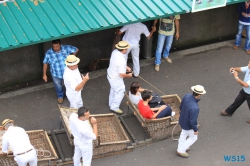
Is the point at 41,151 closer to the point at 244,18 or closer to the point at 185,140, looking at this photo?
the point at 185,140

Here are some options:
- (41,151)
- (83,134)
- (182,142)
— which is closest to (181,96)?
(182,142)

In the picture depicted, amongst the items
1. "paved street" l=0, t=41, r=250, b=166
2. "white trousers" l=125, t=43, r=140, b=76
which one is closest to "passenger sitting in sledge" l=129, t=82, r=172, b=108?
"paved street" l=0, t=41, r=250, b=166

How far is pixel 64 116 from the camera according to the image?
24.5 feet

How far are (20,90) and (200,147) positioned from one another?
183 inches

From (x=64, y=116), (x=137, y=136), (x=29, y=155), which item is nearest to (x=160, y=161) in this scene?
(x=137, y=136)

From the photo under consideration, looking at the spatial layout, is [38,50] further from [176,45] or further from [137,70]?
[176,45]

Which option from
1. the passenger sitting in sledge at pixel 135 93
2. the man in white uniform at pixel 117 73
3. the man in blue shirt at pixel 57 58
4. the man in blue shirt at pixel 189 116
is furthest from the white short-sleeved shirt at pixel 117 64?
the man in blue shirt at pixel 189 116

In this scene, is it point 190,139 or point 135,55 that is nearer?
point 190,139

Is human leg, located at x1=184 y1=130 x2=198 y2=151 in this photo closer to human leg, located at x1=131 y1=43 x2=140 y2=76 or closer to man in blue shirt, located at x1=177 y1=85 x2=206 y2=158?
man in blue shirt, located at x1=177 y1=85 x2=206 y2=158

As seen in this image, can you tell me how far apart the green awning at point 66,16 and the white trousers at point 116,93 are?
123cm

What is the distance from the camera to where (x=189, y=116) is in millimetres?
6734

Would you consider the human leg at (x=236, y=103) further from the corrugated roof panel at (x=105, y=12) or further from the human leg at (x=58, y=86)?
the human leg at (x=58, y=86)

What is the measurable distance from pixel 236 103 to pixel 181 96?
1.48m

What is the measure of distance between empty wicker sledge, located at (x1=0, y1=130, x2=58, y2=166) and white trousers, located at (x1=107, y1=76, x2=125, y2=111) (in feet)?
5.92
